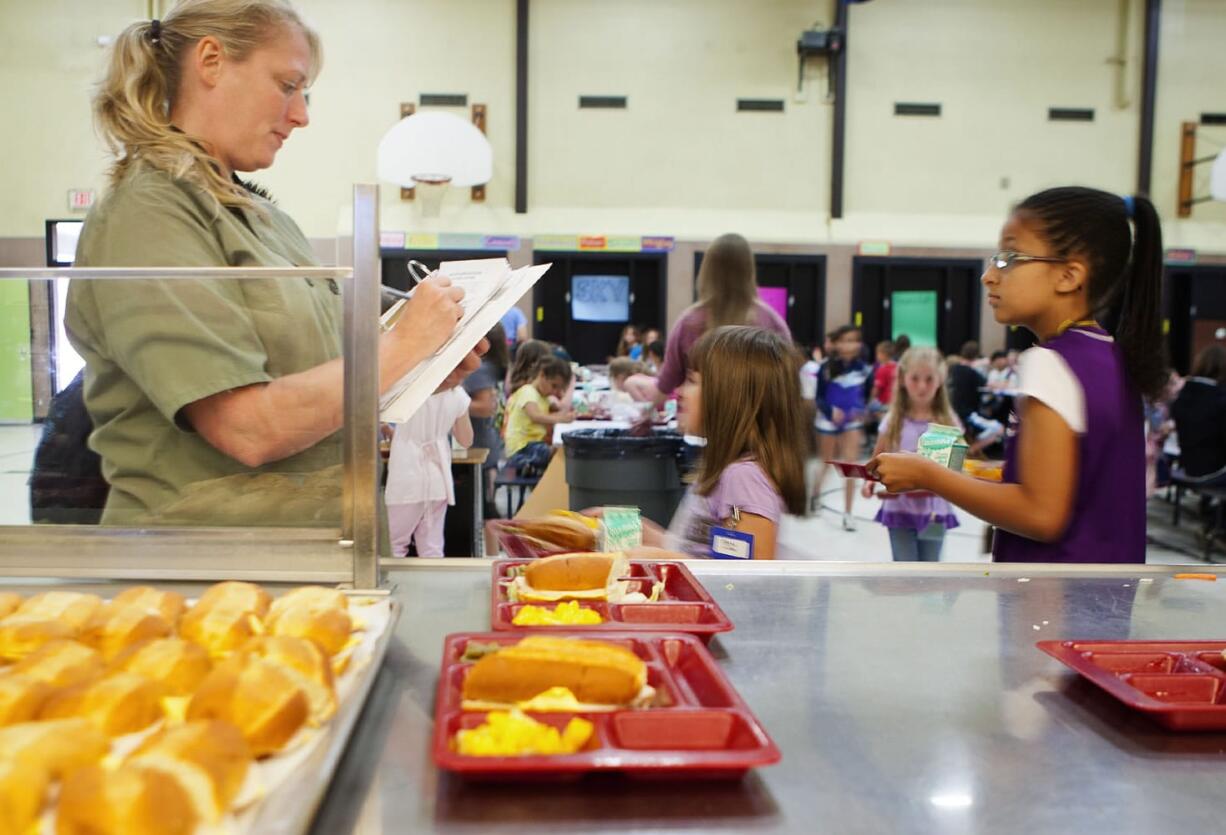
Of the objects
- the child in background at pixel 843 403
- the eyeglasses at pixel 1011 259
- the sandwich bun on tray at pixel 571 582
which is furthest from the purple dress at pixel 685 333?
the child in background at pixel 843 403

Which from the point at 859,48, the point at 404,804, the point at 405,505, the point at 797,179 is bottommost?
the point at 405,505

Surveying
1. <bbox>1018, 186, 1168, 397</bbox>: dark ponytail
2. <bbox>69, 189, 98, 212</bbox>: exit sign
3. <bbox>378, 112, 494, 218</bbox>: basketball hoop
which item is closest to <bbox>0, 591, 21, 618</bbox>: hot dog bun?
<bbox>1018, 186, 1168, 397</bbox>: dark ponytail

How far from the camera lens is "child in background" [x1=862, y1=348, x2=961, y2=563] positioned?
13.6 ft

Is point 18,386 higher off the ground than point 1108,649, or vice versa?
point 18,386

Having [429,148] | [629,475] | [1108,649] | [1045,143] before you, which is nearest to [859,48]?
[1045,143]

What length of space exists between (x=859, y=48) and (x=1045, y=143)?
254 cm

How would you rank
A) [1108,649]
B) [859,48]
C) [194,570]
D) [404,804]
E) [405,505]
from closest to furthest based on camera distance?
[404,804], [1108,649], [194,570], [405,505], [859,48]

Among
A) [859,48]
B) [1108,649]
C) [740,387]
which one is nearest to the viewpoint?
[1108,649]

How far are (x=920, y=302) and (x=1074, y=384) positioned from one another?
10948mm

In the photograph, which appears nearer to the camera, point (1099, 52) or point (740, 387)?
point (740, 387)

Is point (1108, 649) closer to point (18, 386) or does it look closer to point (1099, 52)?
point (18, 386)

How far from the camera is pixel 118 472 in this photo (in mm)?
1279

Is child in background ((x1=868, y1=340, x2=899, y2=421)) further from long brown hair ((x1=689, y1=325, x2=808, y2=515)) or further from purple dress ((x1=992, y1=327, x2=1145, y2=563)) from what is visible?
purple dress ((x1=992, y1=327, x2=1145, y2=563))

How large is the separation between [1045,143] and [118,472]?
40.5 ft
